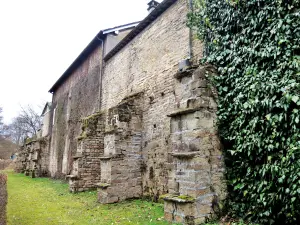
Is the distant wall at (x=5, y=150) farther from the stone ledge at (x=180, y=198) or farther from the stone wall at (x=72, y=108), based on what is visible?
the stone ledge at (x=180, y=198)

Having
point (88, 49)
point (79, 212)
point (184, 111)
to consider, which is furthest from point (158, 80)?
point (88, 49)

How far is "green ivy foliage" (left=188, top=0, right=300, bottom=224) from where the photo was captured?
4545 millimetres

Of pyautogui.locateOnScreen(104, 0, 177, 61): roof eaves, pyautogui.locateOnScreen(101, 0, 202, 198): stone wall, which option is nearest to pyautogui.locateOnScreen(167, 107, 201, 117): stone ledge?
pyautogui.locateOnScreen(101, 0, 202, 198): stone wall

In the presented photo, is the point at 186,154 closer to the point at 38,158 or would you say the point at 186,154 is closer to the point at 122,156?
the point at 122,156

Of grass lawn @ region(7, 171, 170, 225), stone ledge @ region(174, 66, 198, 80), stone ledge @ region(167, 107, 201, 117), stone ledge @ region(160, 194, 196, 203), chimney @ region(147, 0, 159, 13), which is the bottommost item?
grass lawn @ region(7, 171, 170, 225)

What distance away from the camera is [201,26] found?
7172 mm

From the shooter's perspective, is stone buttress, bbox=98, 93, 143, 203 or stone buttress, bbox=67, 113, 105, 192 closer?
stone buttress, bbox=98, 93, 143, 203

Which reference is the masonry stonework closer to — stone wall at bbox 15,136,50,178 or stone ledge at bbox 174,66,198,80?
stone ledge at bbox 174,66,198,80

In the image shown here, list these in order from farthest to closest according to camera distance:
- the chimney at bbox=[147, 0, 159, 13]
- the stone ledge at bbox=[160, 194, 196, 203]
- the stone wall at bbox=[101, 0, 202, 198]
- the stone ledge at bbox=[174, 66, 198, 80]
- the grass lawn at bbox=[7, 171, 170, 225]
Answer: the chimney at bbox=[147, 0, 159, 13] → the stone wall at bbox=[101, 0, 202, 198] → the grass lawn at bbox=[7, 171, 170, 225] → the stone ledge at bbox=[174, 66, 198, 80] → the stone ledge at bbox=[160, 194, 196, 203]

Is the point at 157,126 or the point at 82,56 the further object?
the point at 82,56

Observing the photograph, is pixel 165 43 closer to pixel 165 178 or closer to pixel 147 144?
pixel 147 144

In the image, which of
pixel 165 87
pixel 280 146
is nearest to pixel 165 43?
pixel 165 87

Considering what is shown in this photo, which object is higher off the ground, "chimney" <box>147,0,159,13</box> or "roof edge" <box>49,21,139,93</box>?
"chimney" <box>147,0,159,13</box>

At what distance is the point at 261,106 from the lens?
5039mm
